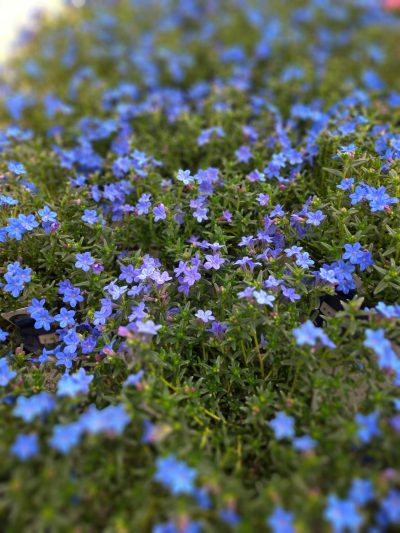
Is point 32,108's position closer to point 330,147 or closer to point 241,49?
point 241,49

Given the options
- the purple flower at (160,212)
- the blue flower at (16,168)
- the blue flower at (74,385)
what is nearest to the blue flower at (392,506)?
the blue flower at (74,385)

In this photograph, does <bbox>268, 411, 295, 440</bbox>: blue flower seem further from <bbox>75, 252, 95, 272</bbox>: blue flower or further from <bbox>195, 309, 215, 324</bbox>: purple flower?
<bbox>75, 252, 95, 272</bbox>: blue flower

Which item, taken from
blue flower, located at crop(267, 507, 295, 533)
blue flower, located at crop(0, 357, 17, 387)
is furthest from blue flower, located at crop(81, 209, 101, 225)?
blue flower, located at crop(267, 507, 295, 533)

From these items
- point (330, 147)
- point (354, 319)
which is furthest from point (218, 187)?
point (354, 319)

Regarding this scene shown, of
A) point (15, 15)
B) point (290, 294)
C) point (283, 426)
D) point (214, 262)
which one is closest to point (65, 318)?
point (214, 262)

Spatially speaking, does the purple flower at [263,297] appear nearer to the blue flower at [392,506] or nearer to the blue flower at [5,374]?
the blue flower at [392,506]

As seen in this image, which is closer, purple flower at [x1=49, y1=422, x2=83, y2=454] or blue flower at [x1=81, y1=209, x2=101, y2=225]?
purple flower at [x1=49, y1=422, x2=83, y2=454]
